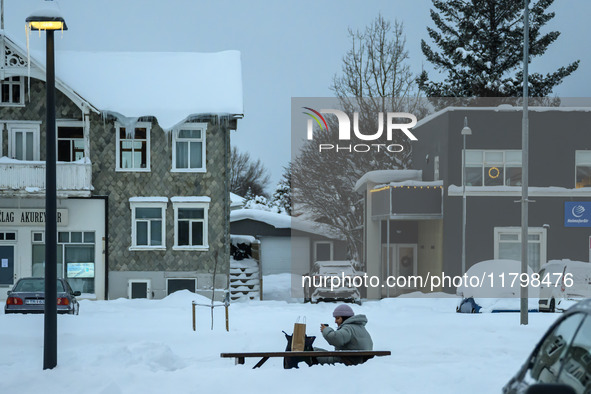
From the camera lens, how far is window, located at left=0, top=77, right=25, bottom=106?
3406 centimetres

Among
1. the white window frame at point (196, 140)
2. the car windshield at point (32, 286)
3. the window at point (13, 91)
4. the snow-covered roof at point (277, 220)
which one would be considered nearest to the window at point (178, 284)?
the white window frame at point (196, 140)

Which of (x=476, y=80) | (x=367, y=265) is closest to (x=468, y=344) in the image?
(x=367, y=265)

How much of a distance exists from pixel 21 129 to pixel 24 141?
46cm

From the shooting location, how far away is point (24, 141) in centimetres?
3397

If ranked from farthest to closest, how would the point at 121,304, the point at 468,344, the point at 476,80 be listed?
the point at 476,80
the point at 121,304
the point at 468,344

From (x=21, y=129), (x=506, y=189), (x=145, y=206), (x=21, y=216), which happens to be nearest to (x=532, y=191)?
(x=506, y=189)

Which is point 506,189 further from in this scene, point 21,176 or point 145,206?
point 21,176

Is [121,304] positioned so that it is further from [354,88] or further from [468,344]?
[354,88]

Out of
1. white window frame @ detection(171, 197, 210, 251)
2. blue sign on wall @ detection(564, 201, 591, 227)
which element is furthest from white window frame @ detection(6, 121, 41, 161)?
blue sign on wall @ detection(564, 201, 591, 227)

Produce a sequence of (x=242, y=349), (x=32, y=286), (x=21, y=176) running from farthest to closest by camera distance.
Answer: (x=21, y=176) < (x=32, y=286) < (x=242, y=349)

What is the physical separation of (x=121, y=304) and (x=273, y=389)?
880 inches

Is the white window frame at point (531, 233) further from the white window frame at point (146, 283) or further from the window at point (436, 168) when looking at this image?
the white window frame at point (146, 283)

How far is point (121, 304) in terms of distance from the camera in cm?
3136

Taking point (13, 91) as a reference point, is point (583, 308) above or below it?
below
